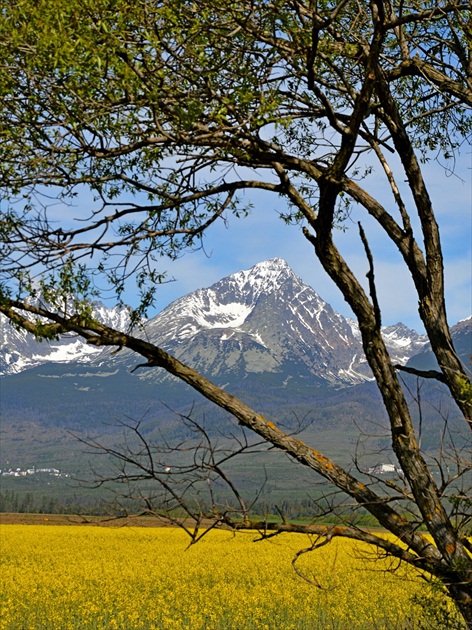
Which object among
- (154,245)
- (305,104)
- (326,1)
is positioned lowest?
(154,245)

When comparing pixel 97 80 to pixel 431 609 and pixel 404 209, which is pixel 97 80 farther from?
pixel 431 609

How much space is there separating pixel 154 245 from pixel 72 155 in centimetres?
141

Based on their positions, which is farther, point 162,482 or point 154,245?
point 154,245

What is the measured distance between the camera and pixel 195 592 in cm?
2192

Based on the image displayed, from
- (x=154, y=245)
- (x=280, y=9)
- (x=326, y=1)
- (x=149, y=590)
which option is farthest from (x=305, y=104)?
(x=149, y=590)

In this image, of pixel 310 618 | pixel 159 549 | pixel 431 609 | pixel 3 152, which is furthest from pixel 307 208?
pixel 159 549

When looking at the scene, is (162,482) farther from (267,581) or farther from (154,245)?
(267,581)

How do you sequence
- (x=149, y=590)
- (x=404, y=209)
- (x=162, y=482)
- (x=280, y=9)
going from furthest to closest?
1. (x=149, y=590)
2. (x=404, y=209)
3. (x=280, y=9)
4. (x=162, y=482)

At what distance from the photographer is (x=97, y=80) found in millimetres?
5758

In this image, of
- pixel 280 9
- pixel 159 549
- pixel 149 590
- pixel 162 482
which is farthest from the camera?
pixel 159 549

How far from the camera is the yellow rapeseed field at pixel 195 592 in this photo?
1845cm

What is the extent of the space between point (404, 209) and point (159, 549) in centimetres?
2937

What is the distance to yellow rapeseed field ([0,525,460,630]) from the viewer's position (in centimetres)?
1845

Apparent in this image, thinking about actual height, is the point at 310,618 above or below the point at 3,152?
below
